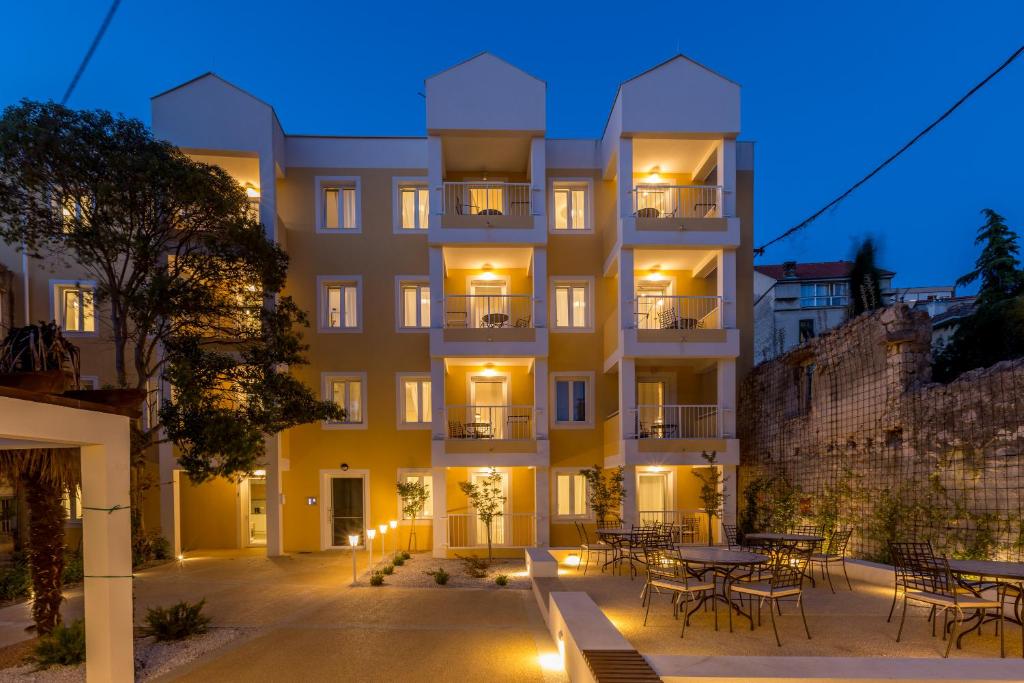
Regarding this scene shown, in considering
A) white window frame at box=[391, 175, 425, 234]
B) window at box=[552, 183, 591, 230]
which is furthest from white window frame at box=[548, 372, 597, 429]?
white window frame at box=[391, 175, 425, 234]

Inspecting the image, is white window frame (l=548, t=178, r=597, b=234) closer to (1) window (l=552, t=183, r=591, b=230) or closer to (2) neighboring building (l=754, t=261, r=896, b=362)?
(1) window (l=552, t=183, r=591, b=230)

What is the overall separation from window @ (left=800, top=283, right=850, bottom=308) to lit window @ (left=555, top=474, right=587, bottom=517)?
65.2 feet

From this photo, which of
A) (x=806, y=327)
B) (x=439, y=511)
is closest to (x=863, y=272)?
(x=806, y=327)

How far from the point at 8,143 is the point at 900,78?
466 feet

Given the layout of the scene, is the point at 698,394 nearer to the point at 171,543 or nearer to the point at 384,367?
the point at 384,367

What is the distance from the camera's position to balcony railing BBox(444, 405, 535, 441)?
1482 centimetres

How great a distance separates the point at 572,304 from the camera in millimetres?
16062

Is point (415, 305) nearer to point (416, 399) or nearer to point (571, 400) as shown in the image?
point (416, 399)

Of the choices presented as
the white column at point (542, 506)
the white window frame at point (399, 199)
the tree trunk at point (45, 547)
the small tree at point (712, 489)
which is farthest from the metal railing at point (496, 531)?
the tree trunk at point (45, 547)

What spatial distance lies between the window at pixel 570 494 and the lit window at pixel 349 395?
566 centimetres

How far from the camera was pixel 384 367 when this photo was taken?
15.8 m

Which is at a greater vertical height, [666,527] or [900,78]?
[900,78]


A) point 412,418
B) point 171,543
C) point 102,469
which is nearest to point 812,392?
point 412,418

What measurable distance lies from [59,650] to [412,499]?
8854 millimetres
